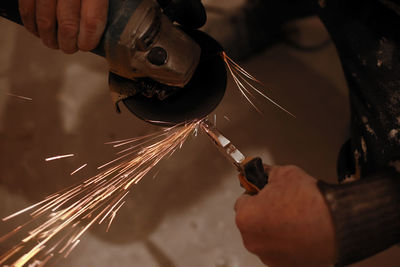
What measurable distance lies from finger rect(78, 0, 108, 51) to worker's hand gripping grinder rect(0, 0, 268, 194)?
0.02m

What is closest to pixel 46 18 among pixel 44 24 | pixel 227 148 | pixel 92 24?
pixel 44 24

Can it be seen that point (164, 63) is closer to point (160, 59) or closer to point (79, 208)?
point (160, 59)

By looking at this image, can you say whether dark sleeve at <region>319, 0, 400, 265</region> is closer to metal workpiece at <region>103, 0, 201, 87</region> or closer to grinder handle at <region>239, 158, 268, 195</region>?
grinder handle at <region>239, 158, 268, 195</region>

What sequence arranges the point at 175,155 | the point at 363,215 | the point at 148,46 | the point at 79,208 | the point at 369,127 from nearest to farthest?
the point at 363,215 < the point at 148,46 < the point at 369,127 < the point at 79,208 < the point at 175,155

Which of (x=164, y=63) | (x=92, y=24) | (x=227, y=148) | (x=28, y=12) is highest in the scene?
(x=28, y=12)

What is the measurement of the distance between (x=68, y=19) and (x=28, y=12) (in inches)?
4.1

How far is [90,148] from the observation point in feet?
4.53

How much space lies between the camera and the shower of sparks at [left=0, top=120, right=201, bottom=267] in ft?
3.99

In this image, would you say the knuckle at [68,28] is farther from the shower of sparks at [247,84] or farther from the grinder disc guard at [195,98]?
the shower of sparks at [247,84]

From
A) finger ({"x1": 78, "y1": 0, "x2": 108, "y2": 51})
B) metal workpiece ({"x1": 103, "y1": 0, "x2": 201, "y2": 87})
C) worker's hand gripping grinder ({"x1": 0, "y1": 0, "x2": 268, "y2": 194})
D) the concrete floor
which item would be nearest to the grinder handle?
worker's hand gripping grinder ({"x1": 0, "y1": 0, "x2": 268, "y2": 194})

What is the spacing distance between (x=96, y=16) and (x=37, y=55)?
109 centimetres

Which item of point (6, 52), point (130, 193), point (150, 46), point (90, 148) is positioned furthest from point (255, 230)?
point (6, 52)

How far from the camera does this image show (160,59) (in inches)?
28.4

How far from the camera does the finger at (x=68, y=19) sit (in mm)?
731
